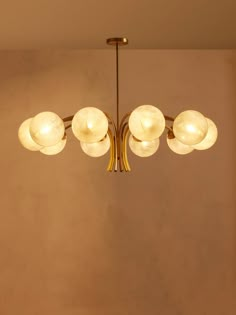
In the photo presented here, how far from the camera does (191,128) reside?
196cm

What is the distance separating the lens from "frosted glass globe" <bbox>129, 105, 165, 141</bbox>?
193 centimetres

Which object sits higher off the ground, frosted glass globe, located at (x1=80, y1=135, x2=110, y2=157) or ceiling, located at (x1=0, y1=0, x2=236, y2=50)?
ceiling, located at (x1=0, y1=0, x2=236, y2=50)

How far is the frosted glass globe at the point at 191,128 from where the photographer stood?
1.96 meters

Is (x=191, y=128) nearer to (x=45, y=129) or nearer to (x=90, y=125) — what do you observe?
(x=90, y=125)

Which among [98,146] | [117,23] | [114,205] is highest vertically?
[117,23]

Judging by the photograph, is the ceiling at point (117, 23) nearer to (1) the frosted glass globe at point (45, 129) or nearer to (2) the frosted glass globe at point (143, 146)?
(2) the frosted glass globe at point (143, 146)

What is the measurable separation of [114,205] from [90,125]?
2204mm

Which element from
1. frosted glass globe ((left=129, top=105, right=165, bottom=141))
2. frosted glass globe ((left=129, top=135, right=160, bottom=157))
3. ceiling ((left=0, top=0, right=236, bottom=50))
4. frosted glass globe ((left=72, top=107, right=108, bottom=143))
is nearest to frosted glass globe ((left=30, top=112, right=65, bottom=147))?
frosted glass globe ((left=72, top=107, right=108, bottom=143))

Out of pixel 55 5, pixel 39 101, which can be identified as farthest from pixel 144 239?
pixel 55 5

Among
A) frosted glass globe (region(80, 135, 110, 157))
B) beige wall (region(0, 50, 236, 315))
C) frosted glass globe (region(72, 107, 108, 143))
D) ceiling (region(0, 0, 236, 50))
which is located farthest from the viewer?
beige wall (region(0, 50, 236, 315))

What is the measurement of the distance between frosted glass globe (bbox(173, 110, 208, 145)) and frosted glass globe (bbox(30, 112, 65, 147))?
0.51 metres

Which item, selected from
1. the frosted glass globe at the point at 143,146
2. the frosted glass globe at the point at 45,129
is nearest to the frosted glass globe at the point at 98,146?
the frosted glass globe at the point at 143,146

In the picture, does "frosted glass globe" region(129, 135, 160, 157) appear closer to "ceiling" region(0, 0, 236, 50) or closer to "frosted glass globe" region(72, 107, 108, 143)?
"frosted glass globe" region(72, 107, 108, 143)

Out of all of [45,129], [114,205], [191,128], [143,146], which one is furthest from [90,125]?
[114,205]
